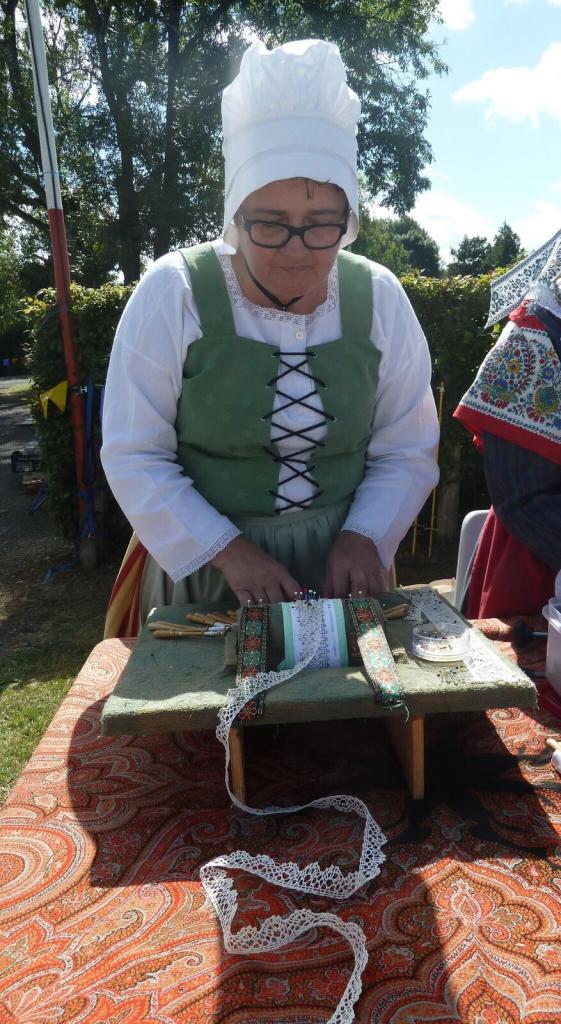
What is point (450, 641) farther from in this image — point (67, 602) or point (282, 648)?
point (67, 602)

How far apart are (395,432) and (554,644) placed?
61 cm

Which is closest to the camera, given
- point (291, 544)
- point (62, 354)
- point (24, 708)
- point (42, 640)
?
point (291, 544)

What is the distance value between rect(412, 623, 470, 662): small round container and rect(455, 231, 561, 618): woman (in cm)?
49

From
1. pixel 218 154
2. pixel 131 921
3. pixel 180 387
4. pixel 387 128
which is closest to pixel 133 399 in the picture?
pixel 180 387

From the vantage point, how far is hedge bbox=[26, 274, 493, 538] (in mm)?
5121

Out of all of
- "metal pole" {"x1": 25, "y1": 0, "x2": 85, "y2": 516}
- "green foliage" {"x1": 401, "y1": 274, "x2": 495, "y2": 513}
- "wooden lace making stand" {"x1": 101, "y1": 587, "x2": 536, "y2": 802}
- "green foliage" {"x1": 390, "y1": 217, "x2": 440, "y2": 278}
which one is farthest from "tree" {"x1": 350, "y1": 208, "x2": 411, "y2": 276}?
"green foliage" {"x1": 390, "y1": 217, "x2": 440, "y2": 278}

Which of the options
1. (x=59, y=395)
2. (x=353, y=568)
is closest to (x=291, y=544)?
(x=353, y=568)

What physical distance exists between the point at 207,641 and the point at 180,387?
548 millimetres

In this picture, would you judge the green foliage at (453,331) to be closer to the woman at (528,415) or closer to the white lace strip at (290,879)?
the woman at (528,415)

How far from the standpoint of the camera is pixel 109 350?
5.46 metres

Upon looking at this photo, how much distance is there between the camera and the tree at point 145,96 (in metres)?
14.4

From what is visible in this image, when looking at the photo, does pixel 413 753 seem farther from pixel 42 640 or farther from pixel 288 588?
pixel 42 640

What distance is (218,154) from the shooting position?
1425 centimetres

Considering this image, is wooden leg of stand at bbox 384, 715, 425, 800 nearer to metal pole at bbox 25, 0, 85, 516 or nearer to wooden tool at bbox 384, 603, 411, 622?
wooden tool at bbox 384, 603, 411, 622
